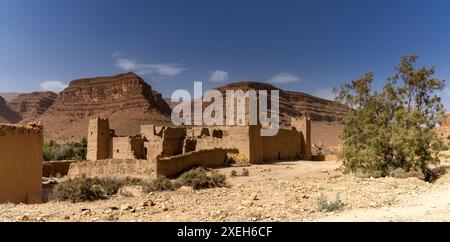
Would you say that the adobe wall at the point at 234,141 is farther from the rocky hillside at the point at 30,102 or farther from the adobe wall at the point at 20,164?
the rocky hillside at the point at 30,102

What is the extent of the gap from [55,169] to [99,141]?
11.5 m

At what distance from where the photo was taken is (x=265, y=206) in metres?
10.1

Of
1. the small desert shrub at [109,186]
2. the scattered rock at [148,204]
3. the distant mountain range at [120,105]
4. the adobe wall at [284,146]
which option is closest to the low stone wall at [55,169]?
the small desert shrub at [109,186]

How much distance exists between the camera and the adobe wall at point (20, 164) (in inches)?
467

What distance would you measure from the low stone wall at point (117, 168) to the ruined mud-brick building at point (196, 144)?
5195 mm

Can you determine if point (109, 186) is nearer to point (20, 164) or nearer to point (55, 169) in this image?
point (20, 164)

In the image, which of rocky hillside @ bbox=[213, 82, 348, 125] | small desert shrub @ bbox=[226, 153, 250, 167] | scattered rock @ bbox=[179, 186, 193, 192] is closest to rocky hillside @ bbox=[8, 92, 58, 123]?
rocky hillside @ bbox=[213, 82, 348, 125]

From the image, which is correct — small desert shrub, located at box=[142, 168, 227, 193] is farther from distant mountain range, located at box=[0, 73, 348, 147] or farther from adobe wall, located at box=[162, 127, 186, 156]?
distant mountain range, located at box=[0, 73, 348, 147]

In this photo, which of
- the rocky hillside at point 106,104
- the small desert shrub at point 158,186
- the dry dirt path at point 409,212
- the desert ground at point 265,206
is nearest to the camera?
the dry dirt path at point 409,212

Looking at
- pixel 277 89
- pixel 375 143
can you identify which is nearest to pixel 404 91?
pixel 375 143

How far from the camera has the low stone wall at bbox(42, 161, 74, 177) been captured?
899 inches

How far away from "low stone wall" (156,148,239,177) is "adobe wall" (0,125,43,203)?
→ 22.6ft
